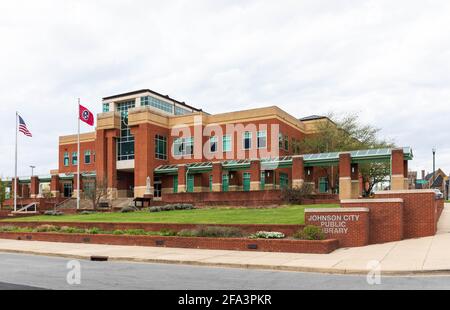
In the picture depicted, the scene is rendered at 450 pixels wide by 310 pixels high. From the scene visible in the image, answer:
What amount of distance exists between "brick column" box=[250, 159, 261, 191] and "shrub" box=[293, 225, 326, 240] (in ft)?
91.7

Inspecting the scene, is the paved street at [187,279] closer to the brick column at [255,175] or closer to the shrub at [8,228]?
the shrub at [8,228]

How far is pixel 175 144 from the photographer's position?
57.7 metres

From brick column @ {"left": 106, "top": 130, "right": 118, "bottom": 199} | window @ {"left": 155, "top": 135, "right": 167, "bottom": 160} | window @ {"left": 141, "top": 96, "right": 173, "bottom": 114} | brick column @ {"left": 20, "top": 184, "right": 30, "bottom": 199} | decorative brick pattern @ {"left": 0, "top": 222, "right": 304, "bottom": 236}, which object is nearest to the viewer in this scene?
decorative brick pattern @ {"left": 0, "top": 222, "right": 304, "bottom": 236}

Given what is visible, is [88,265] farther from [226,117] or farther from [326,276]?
[226,117]

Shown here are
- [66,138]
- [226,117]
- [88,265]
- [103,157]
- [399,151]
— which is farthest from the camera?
[66,138]

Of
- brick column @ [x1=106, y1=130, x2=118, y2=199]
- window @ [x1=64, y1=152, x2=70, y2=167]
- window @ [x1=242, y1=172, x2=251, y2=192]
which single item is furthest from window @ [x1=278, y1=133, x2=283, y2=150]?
window @ [x1=64, y1=152, x2=70, y2=167]

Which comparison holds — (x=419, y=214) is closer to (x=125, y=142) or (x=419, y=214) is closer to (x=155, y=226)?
(x=155, y=226)

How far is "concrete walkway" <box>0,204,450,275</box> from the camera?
41.4 ft

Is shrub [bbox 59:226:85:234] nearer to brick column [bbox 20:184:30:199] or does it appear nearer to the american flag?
the american flag

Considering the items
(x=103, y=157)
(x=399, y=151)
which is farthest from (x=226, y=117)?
(x=399, y=151)

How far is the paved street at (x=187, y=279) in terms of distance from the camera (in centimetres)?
1041

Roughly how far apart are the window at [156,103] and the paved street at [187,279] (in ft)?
160

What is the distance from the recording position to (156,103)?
64.4 meters
